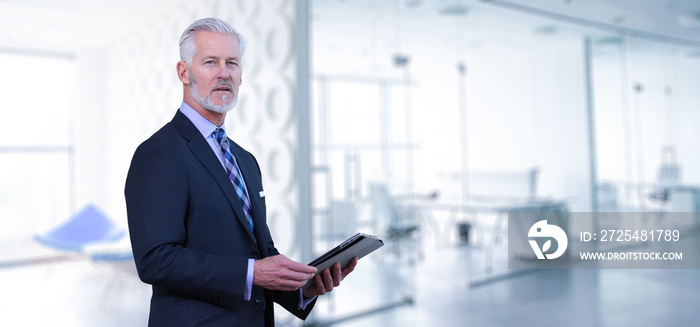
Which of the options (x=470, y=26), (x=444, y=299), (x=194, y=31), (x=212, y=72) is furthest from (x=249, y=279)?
(x=470, y=26)

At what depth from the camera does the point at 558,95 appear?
6.13 meters

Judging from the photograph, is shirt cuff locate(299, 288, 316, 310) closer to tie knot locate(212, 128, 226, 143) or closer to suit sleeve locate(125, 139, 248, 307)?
suit sleeve locate(125, 139, 248, 307)

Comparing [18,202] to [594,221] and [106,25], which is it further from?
[594,221]

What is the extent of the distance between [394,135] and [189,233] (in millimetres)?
3404

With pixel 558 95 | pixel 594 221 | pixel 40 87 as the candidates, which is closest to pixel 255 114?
pixel 558 95

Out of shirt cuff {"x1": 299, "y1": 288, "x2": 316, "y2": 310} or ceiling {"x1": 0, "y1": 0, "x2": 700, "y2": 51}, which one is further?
ceiling {"x1": 0, "y1": 0, "x2": 700, "y2": 51}

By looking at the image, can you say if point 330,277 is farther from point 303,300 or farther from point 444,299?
point 444,299

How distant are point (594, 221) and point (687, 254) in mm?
1052

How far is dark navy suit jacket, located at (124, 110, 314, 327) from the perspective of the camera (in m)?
1.12

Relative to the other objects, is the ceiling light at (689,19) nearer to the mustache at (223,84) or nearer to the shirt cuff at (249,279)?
the mustache at (223,84)

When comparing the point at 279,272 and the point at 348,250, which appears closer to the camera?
the point at 279,272

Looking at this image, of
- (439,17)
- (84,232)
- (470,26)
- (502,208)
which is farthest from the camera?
(84,232)

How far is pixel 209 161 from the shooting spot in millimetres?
1262

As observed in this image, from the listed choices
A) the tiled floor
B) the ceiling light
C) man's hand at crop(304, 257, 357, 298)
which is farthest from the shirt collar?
the ceiling light
